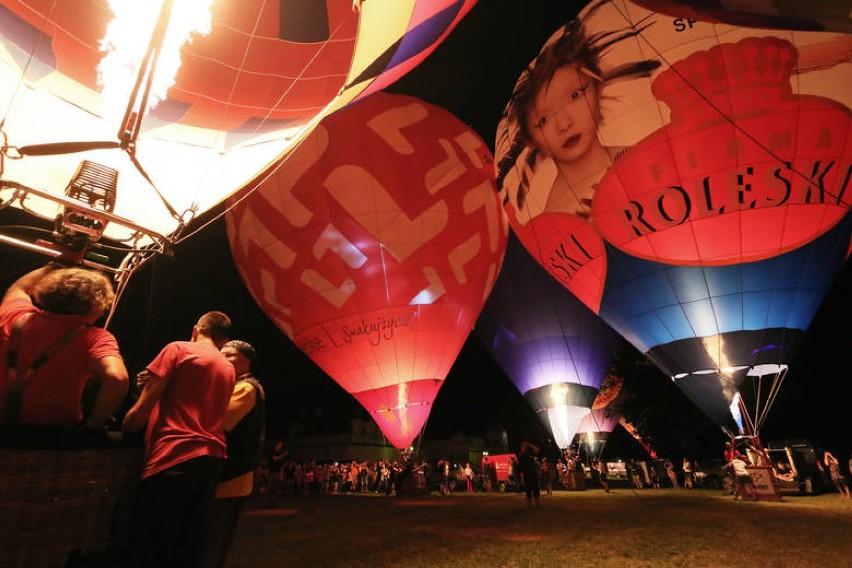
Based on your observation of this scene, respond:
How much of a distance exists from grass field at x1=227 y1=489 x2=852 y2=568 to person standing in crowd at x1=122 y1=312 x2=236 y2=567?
251 centimetres

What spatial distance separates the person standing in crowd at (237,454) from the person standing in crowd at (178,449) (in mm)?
235

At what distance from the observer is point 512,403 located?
3588cm

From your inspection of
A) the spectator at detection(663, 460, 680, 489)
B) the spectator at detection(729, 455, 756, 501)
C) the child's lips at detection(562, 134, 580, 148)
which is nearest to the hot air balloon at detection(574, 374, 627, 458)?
the spectator at detection(663, 460, 680, 489)

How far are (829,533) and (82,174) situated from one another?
7.07m

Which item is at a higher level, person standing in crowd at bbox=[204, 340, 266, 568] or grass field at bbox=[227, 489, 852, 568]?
person standing in crowd at bbox=[204, 340, 266, 568]

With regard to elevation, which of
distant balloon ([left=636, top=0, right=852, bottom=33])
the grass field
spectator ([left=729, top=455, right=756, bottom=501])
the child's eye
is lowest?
the grass field

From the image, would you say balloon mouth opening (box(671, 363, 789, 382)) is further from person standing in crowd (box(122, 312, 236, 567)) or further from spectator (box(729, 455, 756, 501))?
person standing in crowd (box(122, 312, 236, 567))

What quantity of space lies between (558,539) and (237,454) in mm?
3840

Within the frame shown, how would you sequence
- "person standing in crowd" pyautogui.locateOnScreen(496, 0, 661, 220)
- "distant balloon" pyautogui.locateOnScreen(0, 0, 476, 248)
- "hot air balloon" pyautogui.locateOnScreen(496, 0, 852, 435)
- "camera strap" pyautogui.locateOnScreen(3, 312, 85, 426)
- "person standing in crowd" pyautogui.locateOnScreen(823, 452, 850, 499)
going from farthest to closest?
"person standing in crowd" pyautogui.locateOnScreen(823, 452, 850, 499) → "person standing in crowd" pyautogui.locateOnScreen(496, 0, 661, 220) → "hot air balloon" pyautogui.locateOnScreen(496, 0, 852, 435) → "distant balloon" pyautogui.locateOnScreen(0, 0, 476, 248) → "camera strap" pyautogui.locateOnScreen(3, 312, 85, 426)

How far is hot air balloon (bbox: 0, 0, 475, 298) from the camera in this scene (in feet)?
9.81

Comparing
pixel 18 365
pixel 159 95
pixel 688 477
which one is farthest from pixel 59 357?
pixel 688 477

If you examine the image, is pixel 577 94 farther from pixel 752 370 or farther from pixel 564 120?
pixel 752 370

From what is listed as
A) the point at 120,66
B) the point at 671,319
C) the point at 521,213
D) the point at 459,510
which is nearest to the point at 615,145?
the point at 521,213

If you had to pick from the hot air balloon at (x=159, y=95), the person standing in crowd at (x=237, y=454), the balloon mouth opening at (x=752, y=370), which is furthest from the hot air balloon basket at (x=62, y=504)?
the balloon mouth opening at (x=752, y=370)
